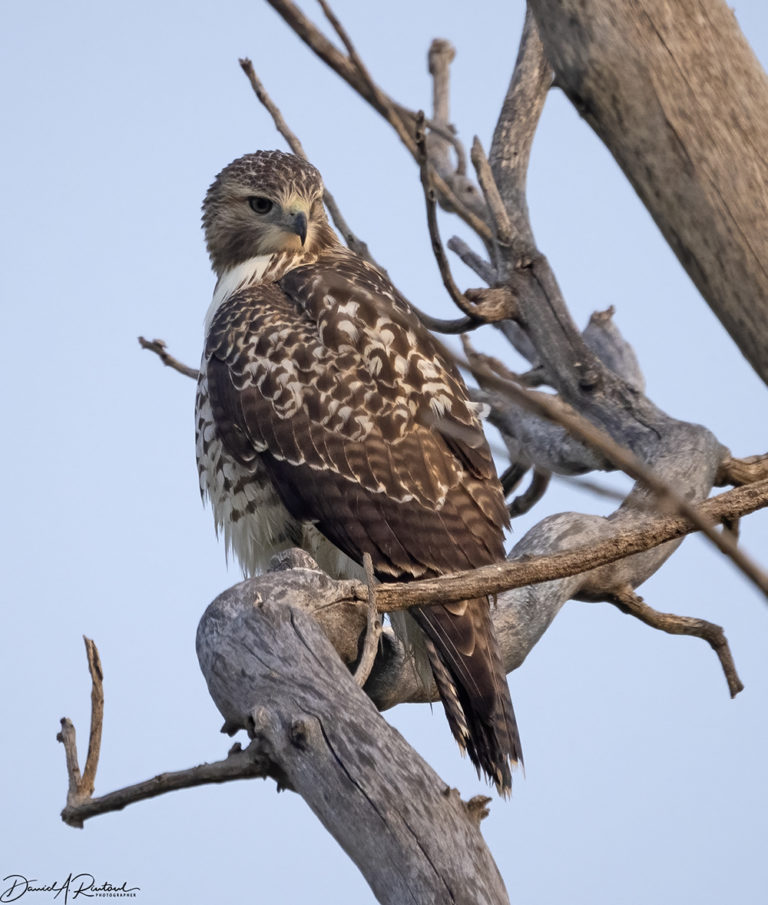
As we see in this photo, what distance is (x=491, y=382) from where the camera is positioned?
4.08 feet

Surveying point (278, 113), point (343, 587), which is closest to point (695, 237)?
point (343, 587)

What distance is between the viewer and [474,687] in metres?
3.84

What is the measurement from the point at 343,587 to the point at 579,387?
2651 millimetres

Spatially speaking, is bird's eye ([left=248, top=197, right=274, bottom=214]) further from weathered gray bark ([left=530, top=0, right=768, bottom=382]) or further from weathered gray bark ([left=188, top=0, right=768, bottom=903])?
weathered gray bark ([left=530, top=0, right=768, bottom=382])

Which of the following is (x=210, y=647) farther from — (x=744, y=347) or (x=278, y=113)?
(x=278, y=113)

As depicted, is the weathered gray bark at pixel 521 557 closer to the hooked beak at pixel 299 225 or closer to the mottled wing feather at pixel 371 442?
the mottled wing feather at pixel 371 442

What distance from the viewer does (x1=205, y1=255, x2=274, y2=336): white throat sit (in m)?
5.52

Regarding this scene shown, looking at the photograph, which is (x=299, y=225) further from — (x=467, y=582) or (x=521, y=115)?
(x=467, y=582)

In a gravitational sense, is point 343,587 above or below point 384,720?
above

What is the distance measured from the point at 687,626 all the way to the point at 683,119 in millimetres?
2685

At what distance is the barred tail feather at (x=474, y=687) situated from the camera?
3.79m

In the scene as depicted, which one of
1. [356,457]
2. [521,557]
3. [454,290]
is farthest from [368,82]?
[521,557]

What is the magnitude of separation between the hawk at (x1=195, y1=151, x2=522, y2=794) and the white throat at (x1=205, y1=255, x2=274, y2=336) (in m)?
0.26

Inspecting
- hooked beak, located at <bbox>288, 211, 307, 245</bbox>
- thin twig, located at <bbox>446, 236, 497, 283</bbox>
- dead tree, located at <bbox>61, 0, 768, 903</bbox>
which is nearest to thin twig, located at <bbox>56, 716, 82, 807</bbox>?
dead tree, located at <bbox>61, 0, 768, 903</bbox>
